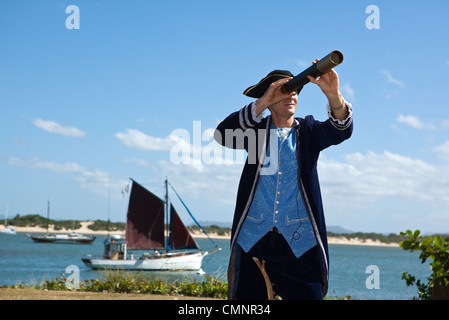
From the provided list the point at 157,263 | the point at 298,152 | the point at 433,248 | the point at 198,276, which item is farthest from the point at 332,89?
the point at 198,276

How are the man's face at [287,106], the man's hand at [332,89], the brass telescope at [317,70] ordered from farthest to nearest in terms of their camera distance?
1. the man's face at [287,106]
2. the man's hand at [332,89]
3. the brass telescope at [317,70]

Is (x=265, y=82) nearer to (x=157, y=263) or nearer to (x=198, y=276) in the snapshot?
(x=157, y=263)

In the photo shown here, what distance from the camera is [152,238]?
4172 centimetres

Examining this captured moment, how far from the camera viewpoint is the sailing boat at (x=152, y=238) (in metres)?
41.0

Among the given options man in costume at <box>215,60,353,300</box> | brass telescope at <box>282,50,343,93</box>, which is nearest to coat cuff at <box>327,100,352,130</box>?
man in costume at <box>215,60,353,300</box>

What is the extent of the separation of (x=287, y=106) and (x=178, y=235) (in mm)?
40218

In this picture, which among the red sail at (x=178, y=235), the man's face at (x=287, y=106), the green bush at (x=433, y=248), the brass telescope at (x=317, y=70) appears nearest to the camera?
the brass telescope at (x=317, y=70)

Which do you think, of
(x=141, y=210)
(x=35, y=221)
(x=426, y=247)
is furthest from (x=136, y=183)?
(x=35, y=221)

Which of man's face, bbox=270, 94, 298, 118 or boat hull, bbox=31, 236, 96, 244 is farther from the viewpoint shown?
boat hull, bbox=31, 236, 96, 244

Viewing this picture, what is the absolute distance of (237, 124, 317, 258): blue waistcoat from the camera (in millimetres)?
3191

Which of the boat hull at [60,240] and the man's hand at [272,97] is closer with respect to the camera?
the man's hand at [272,97]

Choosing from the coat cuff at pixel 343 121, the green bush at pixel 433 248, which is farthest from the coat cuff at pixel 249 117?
the green bush at pixel 433 248

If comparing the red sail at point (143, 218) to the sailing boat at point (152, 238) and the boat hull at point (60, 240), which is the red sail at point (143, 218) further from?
the boat hull at point (60, 240)

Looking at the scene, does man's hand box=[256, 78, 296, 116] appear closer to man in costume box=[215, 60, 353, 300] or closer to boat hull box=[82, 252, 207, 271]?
man in costume box=[215, 60, 353, 300]
